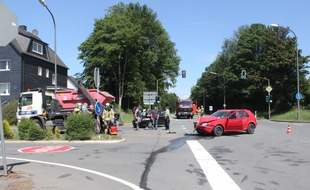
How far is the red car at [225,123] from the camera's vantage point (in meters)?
20.6

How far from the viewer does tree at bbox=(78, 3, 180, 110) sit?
51625mm

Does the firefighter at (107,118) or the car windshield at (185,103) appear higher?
the car windshield at (185,103)

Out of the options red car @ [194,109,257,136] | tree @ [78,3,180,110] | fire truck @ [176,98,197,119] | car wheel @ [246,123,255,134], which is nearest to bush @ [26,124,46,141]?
red car @ [194,109,257,136]

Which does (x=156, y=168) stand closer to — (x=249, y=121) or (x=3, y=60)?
(x=249, y=121)

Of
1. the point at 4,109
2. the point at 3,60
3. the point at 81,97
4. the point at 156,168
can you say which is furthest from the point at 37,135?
the point at 3,60

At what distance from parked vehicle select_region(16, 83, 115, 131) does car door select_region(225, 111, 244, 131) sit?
24.9ft

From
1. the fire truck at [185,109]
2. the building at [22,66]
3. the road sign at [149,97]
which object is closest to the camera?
the road sign at [149,97]

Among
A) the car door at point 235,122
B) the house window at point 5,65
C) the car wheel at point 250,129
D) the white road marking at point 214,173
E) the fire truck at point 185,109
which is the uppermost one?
the house window at point 5,65

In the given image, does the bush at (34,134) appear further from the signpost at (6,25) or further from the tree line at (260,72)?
the tree line at (260,72)

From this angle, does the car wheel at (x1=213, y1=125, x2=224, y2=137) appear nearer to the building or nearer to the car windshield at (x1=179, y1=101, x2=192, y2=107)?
the building

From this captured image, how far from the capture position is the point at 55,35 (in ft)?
90.2

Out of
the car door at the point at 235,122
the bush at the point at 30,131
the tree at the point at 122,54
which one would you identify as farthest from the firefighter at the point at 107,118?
the tree at the point at 122,54

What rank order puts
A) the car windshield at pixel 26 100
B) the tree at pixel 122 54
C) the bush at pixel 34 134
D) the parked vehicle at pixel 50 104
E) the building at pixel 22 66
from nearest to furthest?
the bush at pixel 34 134 → the parked vehicle at pixel 50 104 → the car windshield at pixel 26 100 → the building at pixel 22 66 → the tree at pixel 122 54

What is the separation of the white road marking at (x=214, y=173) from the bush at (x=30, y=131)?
800 cm
